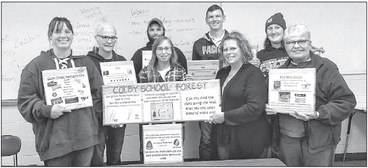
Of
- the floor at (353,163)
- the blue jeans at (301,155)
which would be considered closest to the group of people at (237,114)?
the blue jeans at (301,155)

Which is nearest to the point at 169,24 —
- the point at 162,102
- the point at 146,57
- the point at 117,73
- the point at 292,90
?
the point at 146,57

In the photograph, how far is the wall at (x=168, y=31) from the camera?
4.00 meters

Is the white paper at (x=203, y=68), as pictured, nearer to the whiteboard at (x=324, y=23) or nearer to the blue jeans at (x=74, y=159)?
the whiteboard at (x=324, y=23)

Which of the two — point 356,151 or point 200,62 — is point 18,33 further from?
point 356,151

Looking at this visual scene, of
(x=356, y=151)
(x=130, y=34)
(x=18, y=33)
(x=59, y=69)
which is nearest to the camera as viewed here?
(x=59, y=69)

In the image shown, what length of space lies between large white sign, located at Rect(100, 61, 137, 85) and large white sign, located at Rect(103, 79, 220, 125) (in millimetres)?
362

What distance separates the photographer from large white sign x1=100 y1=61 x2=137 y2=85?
298cm

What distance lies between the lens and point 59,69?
7.73 feet

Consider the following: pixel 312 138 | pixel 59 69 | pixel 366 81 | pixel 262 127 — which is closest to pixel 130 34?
pixel 59 69

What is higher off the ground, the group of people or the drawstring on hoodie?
the drawstring on hoodie

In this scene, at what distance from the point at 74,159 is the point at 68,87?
512 millimetres

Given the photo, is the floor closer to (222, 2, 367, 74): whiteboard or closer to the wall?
the wall

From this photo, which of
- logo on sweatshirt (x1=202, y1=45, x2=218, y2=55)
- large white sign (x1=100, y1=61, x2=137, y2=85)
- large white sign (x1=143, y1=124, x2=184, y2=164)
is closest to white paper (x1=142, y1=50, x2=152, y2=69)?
large white sign (x1=100, y1=61, x2=137, y2=85)

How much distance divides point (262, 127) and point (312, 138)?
1.20 ft
